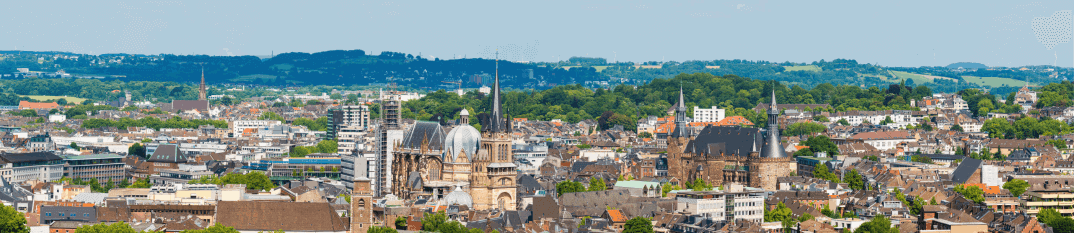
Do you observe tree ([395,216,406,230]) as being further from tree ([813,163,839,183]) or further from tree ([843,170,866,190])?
tree ([813,163,839,183])

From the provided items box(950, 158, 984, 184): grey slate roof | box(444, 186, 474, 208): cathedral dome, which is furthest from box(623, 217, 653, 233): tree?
box(950, 158, 984, 184): grey slate roof

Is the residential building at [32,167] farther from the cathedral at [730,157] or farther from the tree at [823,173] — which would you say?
the tree at [823,173]

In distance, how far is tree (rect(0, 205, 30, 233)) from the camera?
72625 mm

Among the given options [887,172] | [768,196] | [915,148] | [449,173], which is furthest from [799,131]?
[449,173]

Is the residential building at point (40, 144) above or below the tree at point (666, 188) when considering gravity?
above

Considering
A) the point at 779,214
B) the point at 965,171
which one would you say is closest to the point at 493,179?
the point at 779,214

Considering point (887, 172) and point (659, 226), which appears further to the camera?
point (887, 172)

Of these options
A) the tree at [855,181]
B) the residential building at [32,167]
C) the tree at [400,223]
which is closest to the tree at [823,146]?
the tree at [855,181]

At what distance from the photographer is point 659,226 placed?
274ft

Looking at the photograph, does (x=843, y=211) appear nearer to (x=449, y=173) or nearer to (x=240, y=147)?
(x=449, y=173)

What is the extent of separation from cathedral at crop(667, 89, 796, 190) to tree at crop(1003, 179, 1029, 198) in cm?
1555

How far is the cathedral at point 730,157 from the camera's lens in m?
109

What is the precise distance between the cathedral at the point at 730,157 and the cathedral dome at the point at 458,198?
26.9 meters

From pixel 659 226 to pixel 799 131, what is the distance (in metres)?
82.9
